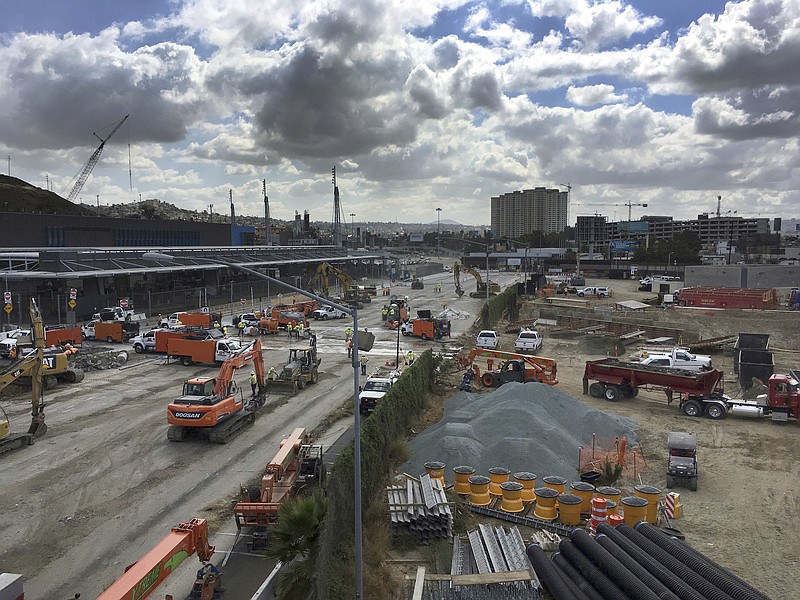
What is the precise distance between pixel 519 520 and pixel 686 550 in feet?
14.8

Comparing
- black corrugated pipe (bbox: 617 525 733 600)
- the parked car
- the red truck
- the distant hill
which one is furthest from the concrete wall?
the distant hill

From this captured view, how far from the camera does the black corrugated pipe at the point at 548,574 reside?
12.2 meters

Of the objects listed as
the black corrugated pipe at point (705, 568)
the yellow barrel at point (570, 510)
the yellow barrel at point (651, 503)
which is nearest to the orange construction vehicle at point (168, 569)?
the yellow barrel at point (570, 510)

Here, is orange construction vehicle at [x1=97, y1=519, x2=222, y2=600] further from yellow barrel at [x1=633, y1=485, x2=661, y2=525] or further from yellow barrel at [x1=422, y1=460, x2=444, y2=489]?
yellow barrel at [x1=633, y1=485, x2=661, y2=525]

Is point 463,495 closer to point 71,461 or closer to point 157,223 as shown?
point 71,461

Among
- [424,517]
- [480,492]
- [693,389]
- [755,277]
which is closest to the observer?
[424,517]

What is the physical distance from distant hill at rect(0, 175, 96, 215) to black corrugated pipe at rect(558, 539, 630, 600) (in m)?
156

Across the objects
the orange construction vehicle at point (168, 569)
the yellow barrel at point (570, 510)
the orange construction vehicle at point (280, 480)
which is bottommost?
the yellow barrel at point (570, 510)

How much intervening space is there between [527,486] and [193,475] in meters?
10.3

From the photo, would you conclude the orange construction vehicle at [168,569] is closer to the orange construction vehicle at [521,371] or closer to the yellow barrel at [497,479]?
the yellow barrel at [497,479]

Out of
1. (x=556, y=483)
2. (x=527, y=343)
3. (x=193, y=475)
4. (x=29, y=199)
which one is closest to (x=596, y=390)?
(x=527, y=343)

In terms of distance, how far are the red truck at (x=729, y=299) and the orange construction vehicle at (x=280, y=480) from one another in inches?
2144

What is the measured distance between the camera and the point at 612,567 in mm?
12281

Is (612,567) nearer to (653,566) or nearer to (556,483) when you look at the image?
(653,566)
